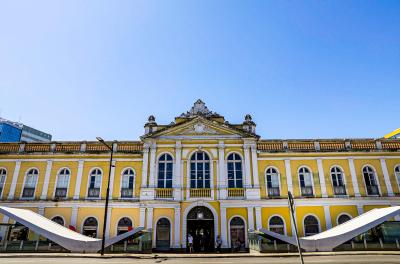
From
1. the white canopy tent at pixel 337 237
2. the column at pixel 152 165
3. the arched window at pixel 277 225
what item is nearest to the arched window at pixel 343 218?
the white canopy tent at pixel 337 237

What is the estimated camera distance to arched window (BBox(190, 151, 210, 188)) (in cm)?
2241

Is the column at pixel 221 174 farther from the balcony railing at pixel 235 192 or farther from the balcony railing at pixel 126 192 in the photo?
the balcony railing at pixel 126 192

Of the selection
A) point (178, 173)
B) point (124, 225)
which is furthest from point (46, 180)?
point (178, 173)

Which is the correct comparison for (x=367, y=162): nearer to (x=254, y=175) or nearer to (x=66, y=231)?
(x=254, y=175)

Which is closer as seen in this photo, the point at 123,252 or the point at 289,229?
the point at 123,252

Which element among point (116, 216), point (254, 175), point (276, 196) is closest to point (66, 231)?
point (116, 216)

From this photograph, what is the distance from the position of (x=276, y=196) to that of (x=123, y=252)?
12016mm

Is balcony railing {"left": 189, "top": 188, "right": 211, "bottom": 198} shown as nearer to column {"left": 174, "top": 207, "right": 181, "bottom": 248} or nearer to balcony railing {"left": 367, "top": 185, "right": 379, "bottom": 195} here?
column {"left": 174, "top": 207, "right": 181, "bottom": 248}

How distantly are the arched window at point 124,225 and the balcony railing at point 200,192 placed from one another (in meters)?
5.27

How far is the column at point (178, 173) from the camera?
21734 millimetres

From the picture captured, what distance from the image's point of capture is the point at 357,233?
1714 centimetres

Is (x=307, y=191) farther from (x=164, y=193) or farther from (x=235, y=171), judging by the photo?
(x=164, y=193)

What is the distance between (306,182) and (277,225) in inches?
169

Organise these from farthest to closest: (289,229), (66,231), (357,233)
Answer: (289,229) → (66,231) → (357,233)
